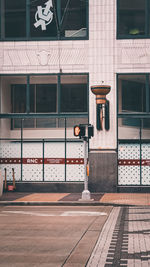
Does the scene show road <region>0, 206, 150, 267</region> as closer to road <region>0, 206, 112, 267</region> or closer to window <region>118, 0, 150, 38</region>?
road <region>0, 206, 112, 267</region>

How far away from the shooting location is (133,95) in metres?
25.4

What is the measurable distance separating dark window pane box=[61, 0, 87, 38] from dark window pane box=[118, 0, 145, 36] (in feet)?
5.98

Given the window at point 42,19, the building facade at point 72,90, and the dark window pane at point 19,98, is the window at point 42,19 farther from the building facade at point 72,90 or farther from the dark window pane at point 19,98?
the dark window pane at point 19,98

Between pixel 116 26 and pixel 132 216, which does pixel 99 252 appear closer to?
pixel 132 216

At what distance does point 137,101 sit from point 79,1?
5554 millimetres

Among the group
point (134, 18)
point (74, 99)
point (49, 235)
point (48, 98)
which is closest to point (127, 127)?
point (74, 99)

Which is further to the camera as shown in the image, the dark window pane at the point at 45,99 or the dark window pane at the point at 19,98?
the dark window pane at the point at 19,98

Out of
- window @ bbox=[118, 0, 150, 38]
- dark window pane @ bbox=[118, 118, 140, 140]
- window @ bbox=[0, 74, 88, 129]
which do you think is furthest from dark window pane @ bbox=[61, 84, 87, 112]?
window @ bbox=[118, 0, 150, 38]

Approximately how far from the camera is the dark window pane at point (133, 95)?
2542cm

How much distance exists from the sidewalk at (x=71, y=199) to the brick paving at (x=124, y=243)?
3.68 metres

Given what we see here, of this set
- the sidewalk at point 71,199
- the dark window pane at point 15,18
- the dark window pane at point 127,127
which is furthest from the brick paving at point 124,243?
the dark window pane at point 15,18

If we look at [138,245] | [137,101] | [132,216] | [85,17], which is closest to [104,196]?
[137,101]

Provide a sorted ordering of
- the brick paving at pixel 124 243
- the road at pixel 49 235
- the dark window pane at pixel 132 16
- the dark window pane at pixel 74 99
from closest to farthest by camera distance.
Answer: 1. the brick paving at pixel 124 243
2. the road at pixel 49 235
3. the dark window pane at pixel 132 16
4. the dark window pane at pixel 74 99

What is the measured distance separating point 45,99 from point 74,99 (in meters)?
1.41
